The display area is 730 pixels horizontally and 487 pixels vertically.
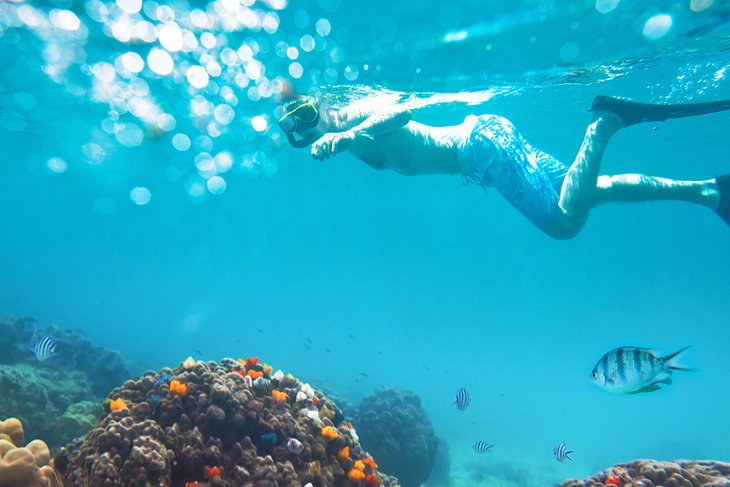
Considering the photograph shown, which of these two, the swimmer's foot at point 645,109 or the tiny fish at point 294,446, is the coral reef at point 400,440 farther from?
the swimmer's foot at point 645,109

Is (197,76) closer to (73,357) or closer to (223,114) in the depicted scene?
(223,114)

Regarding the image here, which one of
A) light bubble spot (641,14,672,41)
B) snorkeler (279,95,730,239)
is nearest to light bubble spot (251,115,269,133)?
snorkeler (279,95,730,239)

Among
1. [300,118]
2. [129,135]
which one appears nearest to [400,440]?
[300,118]

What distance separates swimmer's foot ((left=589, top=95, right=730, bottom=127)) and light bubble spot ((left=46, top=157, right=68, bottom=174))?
44743mm

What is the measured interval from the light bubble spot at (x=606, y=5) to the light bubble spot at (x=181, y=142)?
2390 cm

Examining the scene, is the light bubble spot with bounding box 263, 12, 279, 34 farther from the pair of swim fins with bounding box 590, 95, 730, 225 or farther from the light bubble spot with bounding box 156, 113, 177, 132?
the light bubble spot with bounding box 156, 113, 177, 132

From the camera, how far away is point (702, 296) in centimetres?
6631

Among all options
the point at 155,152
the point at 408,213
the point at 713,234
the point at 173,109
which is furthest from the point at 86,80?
the point at 713,234

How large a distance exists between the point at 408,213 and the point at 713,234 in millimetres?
38172

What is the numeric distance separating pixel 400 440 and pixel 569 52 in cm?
1298

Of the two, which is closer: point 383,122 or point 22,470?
point 22,470

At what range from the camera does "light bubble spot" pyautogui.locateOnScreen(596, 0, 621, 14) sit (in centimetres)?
1027

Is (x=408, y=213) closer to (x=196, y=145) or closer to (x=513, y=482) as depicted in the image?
(x=196, y=145)

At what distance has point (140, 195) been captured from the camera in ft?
179
